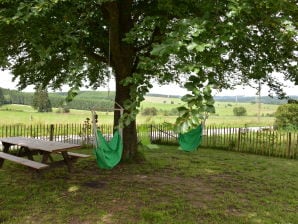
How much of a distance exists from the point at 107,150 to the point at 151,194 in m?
1.27

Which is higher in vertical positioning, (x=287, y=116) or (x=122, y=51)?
(x=122, y=51)

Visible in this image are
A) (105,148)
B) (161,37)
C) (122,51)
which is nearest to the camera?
(161,37)

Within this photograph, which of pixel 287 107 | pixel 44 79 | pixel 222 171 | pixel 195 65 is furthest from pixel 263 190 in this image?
pixel 287 107

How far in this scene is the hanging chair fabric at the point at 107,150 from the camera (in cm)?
657

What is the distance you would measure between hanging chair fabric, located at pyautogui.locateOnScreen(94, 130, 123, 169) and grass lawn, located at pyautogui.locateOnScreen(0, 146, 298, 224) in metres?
0.57

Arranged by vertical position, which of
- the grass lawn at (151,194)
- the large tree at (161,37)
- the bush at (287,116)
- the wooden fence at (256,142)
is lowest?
the grass lawn at (151,194)

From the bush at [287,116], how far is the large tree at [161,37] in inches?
511

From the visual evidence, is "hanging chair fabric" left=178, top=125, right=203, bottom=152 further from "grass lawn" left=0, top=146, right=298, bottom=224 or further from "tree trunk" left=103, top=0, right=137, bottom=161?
"tree trunk" left=103, top=0, right=137, bottom=161

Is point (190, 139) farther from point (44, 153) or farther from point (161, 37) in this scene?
point (161, 37)

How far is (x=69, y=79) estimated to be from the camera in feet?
11.9

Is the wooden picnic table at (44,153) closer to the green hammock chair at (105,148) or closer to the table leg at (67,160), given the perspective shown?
the table leg at (67,160)

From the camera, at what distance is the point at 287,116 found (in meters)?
21.1

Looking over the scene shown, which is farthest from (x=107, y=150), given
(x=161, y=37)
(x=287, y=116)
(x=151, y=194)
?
(x=287, y=116)

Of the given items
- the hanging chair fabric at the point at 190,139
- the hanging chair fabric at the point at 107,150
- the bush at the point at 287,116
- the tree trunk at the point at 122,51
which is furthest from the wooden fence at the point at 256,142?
the bush at the point at 287,116
